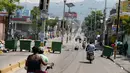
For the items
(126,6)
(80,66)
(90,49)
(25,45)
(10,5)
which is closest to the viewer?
(80,66)

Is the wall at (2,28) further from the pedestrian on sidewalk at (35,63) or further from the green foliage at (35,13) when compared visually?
the pedestrian on sidewalk at (35,63)

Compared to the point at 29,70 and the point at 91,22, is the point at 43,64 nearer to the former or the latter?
the point at 29,70

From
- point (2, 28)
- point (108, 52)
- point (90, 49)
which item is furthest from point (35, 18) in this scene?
point (90, 49)

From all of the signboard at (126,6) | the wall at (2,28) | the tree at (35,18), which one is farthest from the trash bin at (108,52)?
the tree at (35,18)

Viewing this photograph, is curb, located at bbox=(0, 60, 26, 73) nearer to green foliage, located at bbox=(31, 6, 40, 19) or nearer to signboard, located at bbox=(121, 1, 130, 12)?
signboard, located at bbox=(121, 1, 130, 12)

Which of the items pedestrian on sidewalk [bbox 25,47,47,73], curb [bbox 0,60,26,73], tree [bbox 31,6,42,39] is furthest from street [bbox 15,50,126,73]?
tree [bbox 31,6,42,39]

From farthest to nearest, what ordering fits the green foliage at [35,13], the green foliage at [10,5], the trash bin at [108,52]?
the green foliage at [35,13] → the green foliage at [10,5] → the trash bin at [108,52]

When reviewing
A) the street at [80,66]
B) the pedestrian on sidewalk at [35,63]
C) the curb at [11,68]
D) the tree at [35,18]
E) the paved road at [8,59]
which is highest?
the tree at [35,18]

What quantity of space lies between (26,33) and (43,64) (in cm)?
9823

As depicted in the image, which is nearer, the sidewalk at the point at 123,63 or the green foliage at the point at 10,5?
the sidewalk at the point at 123,63

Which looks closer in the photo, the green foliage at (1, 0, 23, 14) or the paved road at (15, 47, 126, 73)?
the paved road at (15, 47, 126, 73)

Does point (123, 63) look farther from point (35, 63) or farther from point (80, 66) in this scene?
point (35, 63)

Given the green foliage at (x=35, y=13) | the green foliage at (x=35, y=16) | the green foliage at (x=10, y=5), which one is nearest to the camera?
the green foliage at (x=10, y=5)

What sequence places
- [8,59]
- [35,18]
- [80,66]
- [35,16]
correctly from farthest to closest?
[35,16]
[35,18]
[8,59]
[80,66]
